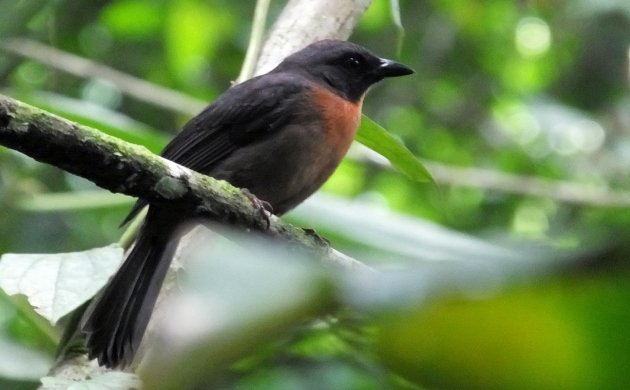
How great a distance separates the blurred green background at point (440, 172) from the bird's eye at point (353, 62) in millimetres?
237

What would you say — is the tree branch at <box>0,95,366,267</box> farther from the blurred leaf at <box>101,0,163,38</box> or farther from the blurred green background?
the blurred leaf at <box>101,0,163,38</box>

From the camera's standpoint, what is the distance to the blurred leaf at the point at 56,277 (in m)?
1.99

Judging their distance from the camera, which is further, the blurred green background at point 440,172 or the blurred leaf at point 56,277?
the blurred leaf at point 56,277

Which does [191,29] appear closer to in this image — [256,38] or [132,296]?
[256,38]

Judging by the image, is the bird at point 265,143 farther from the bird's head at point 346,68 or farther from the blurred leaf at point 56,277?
the blurred leaf at point 56,277

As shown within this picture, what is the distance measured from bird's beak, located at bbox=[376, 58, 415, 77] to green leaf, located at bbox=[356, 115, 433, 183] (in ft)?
4.54

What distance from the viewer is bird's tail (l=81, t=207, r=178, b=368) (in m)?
2.57

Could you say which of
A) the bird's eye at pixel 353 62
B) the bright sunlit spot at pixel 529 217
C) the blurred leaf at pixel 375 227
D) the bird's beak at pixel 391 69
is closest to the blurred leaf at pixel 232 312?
the blurred leaf at pixel 375 227

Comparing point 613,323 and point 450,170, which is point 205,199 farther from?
point 450,170

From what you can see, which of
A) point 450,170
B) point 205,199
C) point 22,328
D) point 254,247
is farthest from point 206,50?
point 254,247

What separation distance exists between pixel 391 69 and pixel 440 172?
1203 mm

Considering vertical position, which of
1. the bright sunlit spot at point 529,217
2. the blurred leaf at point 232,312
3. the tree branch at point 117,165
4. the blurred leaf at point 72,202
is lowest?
the blurred leaf at point 232,312

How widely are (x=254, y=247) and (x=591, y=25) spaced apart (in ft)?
17.4

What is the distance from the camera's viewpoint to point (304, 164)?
11.7 feet
